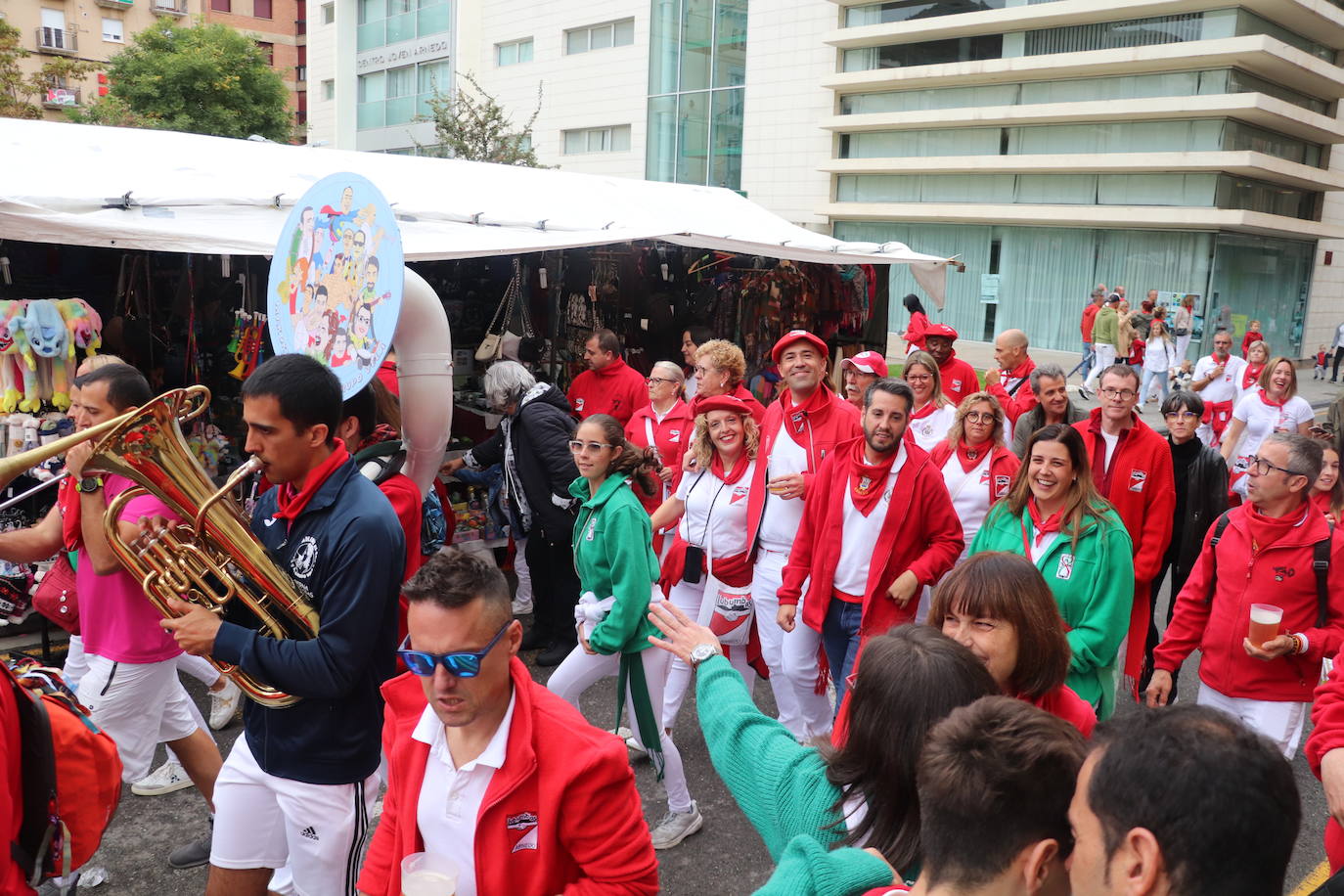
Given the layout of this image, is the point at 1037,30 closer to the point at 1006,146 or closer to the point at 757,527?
the point at 1006,146

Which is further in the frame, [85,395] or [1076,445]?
[1076,445]

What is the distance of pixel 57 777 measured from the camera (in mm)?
2371

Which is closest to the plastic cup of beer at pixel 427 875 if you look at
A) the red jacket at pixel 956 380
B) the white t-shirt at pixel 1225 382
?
the red jacket at pixel 956 380

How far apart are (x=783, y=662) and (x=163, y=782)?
9.48 ft

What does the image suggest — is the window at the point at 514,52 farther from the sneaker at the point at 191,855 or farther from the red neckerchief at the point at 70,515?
the sneaker at the point at 191,855

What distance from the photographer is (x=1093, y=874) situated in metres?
1.47

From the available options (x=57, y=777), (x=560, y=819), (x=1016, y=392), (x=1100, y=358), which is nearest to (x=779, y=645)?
(x=560, y=819)

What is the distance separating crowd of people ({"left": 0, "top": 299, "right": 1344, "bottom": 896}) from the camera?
5.38 feet

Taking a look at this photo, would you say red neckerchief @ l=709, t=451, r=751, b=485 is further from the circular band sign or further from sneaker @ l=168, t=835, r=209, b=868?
sneaker @ l=168, t=835, r=209, b=868

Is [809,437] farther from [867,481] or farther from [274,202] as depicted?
[274,202]

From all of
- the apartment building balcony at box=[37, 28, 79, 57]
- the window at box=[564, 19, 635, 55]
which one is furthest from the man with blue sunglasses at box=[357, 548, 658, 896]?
the apartment building balcony at box=[37, 28, 79, 57]

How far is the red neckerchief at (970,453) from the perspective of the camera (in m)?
5.70

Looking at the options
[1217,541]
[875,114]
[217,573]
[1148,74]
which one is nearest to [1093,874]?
[217,573]

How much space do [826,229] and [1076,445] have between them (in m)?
27.8
